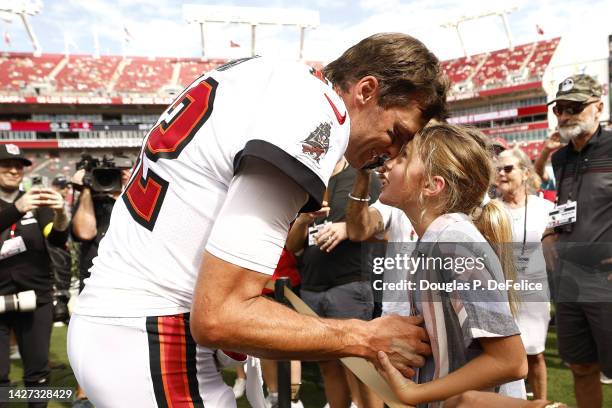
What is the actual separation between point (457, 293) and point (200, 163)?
841 millimetres

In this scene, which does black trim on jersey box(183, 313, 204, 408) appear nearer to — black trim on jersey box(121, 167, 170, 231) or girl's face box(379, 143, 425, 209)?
black trim on jersey box(121, 167, 170, 231)

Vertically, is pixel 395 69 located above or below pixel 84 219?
above

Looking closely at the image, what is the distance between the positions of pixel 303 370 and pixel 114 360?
175 inches

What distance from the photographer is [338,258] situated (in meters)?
3.82

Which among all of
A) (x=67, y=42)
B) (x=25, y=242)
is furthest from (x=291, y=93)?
(x=67, y=42)

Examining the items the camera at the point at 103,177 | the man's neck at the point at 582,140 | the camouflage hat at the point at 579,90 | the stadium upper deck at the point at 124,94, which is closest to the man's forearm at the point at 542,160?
the camouflage hat at the point at 579,90

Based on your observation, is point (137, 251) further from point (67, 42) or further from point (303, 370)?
point (67, 42)

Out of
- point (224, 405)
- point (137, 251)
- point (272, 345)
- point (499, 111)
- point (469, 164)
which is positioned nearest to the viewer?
point (272, 345)

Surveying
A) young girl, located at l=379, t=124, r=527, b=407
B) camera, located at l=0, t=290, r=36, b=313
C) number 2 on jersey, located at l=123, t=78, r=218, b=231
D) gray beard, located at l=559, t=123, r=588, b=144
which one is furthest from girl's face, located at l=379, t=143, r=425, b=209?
camera, located at l=0, t=290, r=36, b=313

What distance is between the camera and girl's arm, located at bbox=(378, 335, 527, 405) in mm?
1479

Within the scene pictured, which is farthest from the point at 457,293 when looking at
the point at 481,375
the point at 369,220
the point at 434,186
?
the point at 369,220

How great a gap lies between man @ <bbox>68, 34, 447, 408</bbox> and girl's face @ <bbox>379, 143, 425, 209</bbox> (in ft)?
1.45

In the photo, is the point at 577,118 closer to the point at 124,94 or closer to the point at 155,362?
the point at 155,362

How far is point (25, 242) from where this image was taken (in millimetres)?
3996
